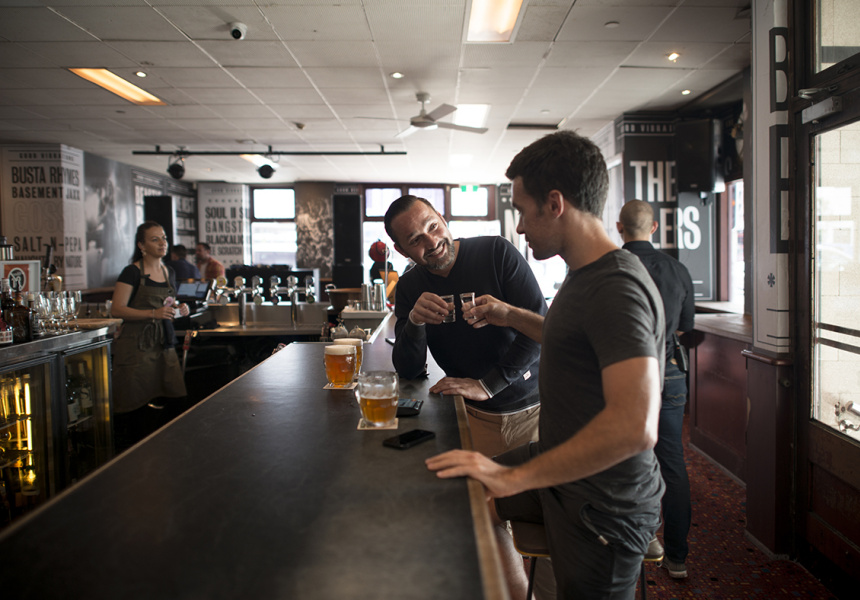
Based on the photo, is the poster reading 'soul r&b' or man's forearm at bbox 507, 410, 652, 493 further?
the poster reading 'soul r&b'

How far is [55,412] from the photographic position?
2.90 m

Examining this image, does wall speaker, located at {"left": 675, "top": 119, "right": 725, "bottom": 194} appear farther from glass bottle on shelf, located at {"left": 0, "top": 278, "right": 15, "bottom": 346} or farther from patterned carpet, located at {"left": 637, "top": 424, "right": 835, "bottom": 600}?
glass bottle on shelf, located at {"left": 0, "top": 278, "right": 15, "bottom": 346}

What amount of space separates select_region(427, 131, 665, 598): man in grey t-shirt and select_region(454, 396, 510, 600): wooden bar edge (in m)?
0.07

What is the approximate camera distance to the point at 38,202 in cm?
793

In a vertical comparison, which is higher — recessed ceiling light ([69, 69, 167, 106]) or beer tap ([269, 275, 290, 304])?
recessed ceiling light ([69, 69, 167, 106])

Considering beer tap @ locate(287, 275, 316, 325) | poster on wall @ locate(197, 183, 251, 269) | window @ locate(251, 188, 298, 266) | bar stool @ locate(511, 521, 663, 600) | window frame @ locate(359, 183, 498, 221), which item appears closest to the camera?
bar stool @ locate(511, 521, 663, 600)

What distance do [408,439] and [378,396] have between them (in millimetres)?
131

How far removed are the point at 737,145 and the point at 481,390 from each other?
564cm

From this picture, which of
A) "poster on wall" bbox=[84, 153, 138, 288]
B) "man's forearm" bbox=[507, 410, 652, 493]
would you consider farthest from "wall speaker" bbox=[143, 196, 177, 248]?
"man's forearm" bbox=[507, 410, 652, 493]

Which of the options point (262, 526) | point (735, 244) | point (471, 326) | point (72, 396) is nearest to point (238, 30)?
point (72, 396)

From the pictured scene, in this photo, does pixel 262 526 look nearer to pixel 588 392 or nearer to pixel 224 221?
pixel 588 392

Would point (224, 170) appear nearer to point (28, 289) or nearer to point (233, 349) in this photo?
point (233, 349)

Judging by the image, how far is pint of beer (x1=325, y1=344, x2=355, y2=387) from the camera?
1601 mm

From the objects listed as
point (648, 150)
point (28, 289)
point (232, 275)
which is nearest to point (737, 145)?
point (648, 150)
